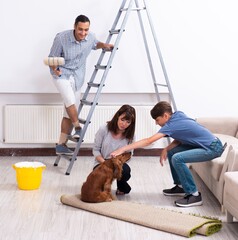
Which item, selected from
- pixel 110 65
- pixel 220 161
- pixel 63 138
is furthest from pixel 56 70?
pixel 220 161

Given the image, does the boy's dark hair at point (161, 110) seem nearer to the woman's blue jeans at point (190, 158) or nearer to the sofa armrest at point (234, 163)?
the woman's blue jeans at point (190, 158)

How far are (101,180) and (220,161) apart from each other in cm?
96

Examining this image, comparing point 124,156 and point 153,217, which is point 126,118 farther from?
point 153,217

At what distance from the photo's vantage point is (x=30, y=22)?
270 inches

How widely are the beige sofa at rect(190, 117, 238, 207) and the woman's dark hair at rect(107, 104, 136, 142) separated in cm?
71

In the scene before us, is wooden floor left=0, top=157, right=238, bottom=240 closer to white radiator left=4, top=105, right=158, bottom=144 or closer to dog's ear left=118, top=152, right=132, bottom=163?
dog's ear left=118, top=152, right=132, bottom=163

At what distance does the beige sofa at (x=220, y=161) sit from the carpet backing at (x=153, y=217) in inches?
16.6

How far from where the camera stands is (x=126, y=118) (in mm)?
5145

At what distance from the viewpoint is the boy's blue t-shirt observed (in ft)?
16.5

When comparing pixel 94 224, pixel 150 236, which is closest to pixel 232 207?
pixel 150 236

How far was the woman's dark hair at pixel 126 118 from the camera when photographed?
202 inches

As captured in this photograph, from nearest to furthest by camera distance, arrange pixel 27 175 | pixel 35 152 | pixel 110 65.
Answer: pixel 27 175, pixel 110 65, pixel 35 152

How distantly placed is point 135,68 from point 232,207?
116 inches

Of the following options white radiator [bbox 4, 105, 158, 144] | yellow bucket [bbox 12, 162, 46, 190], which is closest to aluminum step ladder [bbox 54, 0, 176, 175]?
white radiator [bbox 4, 105, 158, 144]
